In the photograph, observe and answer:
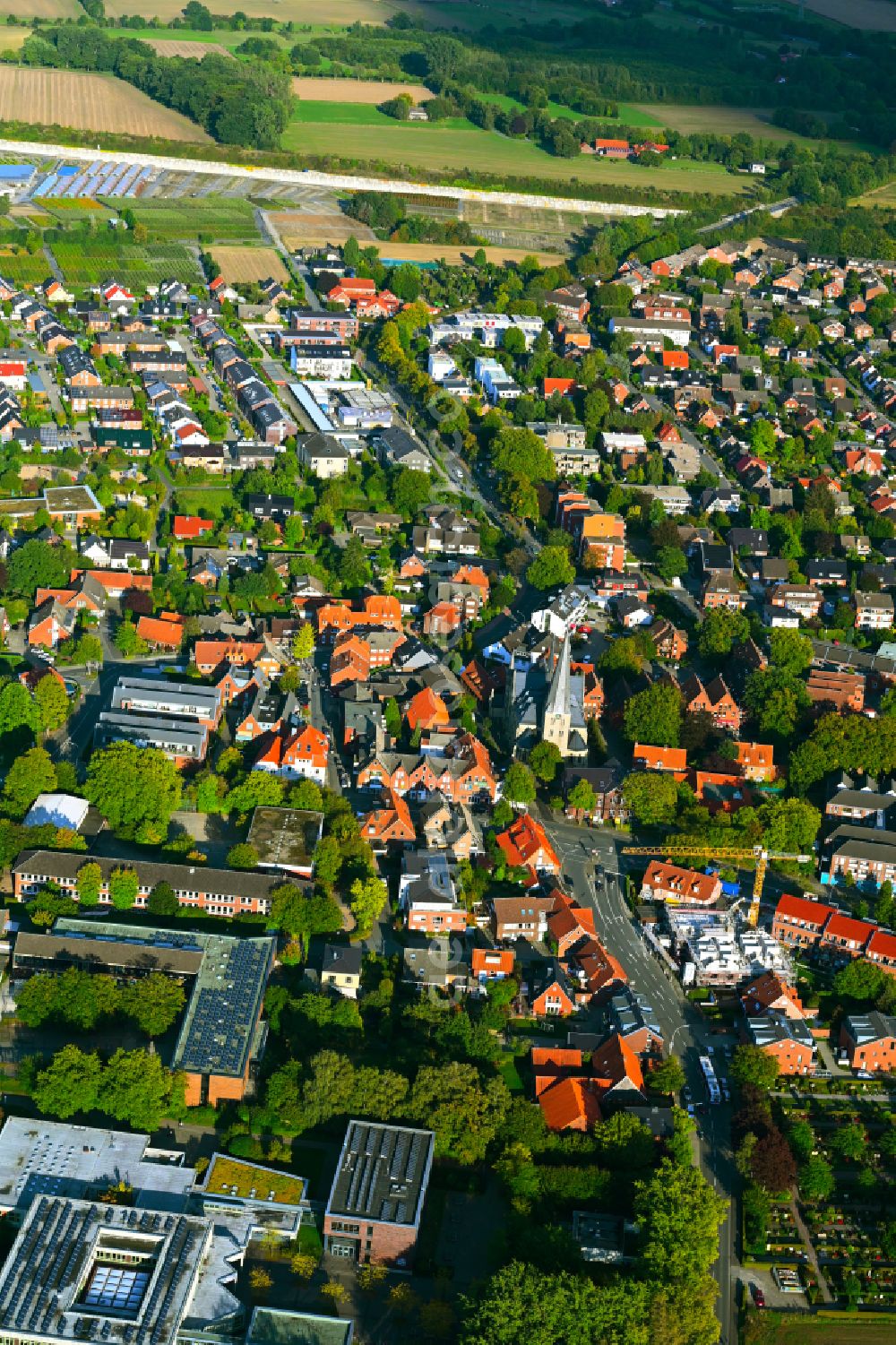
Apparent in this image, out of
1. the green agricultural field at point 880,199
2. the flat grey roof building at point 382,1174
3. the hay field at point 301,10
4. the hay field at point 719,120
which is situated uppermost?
the flat grey roof building at point 382,1174

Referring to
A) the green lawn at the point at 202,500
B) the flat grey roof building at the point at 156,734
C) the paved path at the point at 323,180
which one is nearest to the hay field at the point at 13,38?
the paved path at the point at 323,180

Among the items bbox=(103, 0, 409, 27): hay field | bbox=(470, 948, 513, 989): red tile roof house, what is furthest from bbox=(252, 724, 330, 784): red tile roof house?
bbox=(103, 0, 409, 27): hay field

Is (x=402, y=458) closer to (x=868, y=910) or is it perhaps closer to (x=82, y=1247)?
(x=868, y=910)

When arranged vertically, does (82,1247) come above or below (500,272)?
above

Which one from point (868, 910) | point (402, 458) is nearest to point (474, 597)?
point (402, 458)

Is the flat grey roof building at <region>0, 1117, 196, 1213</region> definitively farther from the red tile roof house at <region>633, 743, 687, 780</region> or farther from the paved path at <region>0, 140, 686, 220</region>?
the paved path at <region>0, 140, 686, 220</region>

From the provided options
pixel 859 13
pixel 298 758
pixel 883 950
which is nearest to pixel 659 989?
pixel 883 950

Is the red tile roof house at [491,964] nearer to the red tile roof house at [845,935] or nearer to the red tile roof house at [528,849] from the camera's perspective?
the red tile roof house at [528,849]
